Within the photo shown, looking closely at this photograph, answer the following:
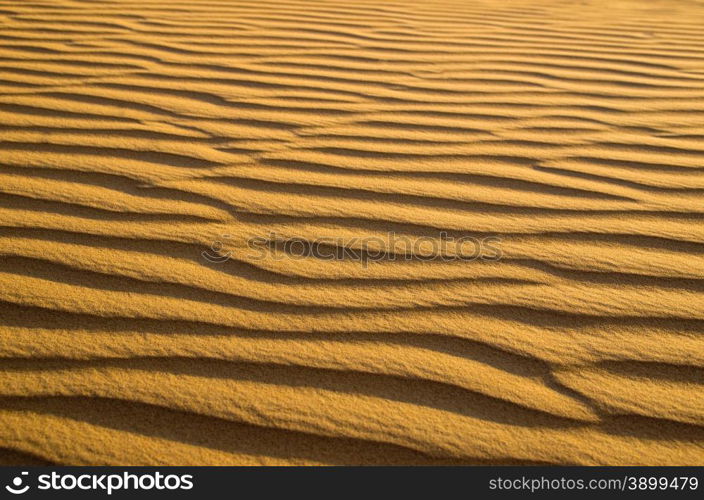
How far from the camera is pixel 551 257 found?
163 cm

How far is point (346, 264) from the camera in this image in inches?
63.3

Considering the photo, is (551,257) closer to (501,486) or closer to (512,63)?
(501,486)

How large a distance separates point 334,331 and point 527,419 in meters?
0.45

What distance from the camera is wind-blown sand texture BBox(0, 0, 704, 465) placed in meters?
1.22

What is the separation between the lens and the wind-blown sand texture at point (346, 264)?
1.22 metres
